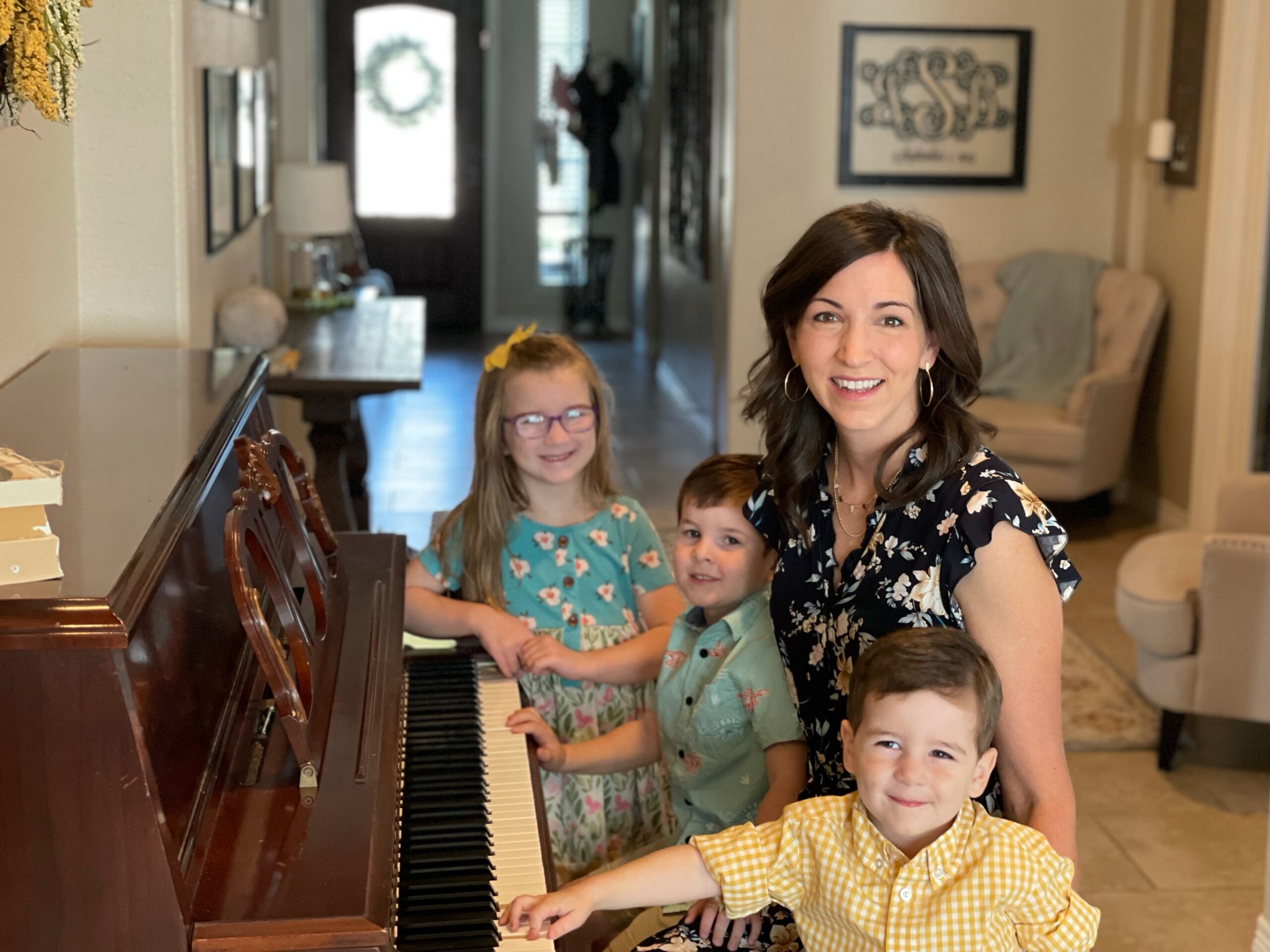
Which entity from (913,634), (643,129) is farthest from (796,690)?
(643,129)

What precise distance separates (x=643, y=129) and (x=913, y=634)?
31.5ft

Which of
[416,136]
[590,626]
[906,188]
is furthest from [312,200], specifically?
[416,136]

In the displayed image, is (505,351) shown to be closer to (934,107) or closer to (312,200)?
(312,200)

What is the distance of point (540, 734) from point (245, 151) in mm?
3302

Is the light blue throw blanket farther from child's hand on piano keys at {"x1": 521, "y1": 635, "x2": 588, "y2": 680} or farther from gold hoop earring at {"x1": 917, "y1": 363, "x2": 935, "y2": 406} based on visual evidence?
gold hoop earring at {"x1": 917, "y1": 363, "x2": 935, "y2": 406}

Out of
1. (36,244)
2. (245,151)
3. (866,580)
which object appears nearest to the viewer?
(866,580)

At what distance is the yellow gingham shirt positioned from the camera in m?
1.53

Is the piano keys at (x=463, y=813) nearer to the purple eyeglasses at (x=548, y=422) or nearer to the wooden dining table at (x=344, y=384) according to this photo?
the purple eyeglasses at (x=548, y=422)

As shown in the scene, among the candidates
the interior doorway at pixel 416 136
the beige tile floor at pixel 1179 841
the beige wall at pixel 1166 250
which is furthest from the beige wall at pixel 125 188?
the interior doorway at pixel 416 136

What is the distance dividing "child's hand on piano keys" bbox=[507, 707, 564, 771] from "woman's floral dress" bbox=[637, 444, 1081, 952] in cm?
34

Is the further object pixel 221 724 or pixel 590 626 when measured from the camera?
pixel 590 626

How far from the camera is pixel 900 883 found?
1.54 m

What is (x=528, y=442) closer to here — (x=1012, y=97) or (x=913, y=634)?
(x=913, y=634)

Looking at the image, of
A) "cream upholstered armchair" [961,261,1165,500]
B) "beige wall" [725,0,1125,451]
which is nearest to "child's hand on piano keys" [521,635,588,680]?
"cream upholstered armchair" [961,261,1165,500]
